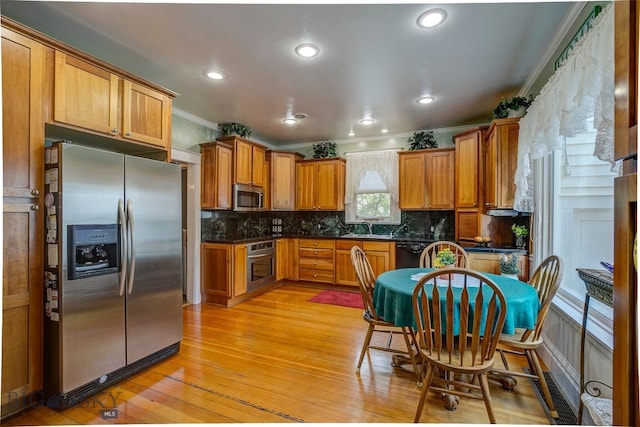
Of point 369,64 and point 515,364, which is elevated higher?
point 369,64

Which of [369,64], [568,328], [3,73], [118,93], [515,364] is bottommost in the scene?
[515,364]

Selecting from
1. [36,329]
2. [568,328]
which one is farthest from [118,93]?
[568,328]

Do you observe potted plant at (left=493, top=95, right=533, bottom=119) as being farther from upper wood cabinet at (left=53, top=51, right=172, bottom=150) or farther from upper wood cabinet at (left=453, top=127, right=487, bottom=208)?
upper wood cabinet at (left=53, top=51, right=172, bottom=150)

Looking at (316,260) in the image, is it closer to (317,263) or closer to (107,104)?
(317,263)

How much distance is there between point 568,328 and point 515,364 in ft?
1.92

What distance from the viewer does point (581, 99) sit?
58.9 inches

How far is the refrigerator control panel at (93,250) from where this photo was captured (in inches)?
72.6

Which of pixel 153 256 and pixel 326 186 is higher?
pixel 326 186

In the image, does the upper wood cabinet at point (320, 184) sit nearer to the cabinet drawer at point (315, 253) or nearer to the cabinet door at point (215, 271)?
the cabinet drawer at point (315, 253)

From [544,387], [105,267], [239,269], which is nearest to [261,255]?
[239,269]

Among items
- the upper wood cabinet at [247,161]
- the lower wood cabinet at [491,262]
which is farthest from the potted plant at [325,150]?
the lower wood cabinet at [491,262]

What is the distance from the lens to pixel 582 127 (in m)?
1.62

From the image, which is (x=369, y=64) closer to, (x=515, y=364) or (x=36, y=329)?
(x=515, y=364)

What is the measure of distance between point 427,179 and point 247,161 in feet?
9.38
